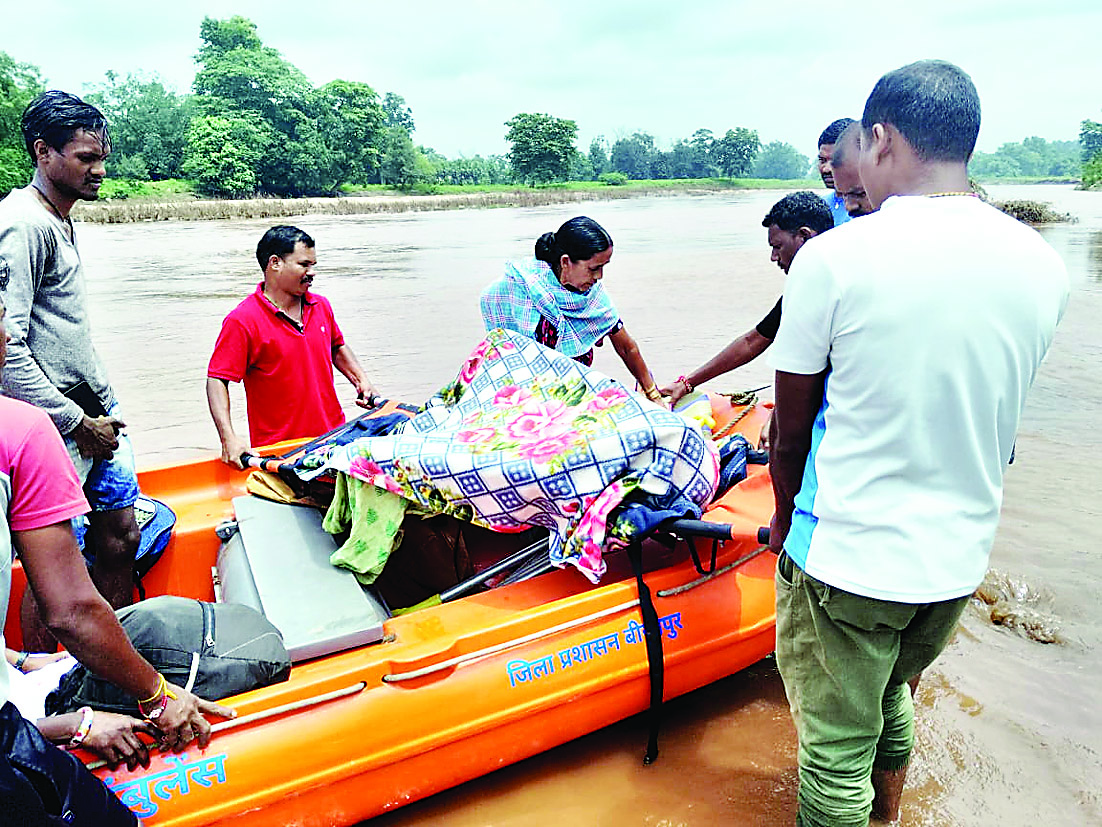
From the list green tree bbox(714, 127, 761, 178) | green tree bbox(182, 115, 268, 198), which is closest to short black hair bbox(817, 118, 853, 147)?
green tree bbox(182, 115, 268, 198)

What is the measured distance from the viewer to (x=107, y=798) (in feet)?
4.89

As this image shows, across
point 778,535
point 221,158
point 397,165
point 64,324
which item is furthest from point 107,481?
point 397,165

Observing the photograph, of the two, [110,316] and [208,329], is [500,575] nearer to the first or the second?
[208,329]

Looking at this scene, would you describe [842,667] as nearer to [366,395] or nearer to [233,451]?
[233,451]

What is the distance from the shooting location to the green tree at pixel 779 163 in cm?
13650

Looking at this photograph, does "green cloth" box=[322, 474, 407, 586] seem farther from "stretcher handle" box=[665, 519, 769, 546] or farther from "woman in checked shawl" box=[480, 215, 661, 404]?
"woman in checked shawl" box=[480, 215, 661, 404]

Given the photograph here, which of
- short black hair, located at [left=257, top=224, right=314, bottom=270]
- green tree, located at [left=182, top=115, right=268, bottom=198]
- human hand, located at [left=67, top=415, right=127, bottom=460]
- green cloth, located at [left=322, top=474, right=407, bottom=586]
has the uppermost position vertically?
green tree, located at [left=182, top=115, right=268, bottom=198]

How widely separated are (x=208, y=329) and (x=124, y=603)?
834 cm

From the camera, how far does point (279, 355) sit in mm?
3158

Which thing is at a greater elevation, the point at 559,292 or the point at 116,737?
the point at 559,292

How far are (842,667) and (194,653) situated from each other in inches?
57.7

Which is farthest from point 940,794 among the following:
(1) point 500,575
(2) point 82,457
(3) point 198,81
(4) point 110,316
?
(3) point 198,81

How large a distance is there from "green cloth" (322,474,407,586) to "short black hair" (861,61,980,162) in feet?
5.72

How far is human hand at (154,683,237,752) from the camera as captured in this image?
A: 68.5 inches
